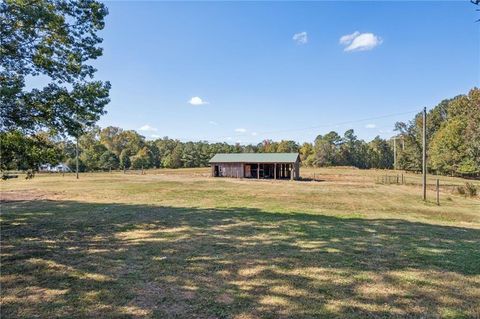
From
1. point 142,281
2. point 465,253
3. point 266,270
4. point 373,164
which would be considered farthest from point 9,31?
point 373,164

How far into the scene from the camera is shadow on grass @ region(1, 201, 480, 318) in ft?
13.4

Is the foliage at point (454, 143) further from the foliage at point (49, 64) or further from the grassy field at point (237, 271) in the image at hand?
the foliage at point (49, 64)

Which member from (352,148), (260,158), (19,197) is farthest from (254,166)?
(352,148)

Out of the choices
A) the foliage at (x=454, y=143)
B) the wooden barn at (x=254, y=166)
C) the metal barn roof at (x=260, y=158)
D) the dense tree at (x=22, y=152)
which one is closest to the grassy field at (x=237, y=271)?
the dense tree at (x=22, y=152)

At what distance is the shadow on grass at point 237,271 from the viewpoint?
4.07 m

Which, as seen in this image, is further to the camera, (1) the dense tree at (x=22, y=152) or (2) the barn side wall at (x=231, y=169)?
(2) the barn side wall at (x=231, y=169)

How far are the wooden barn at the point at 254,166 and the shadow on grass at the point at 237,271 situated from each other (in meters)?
33.3

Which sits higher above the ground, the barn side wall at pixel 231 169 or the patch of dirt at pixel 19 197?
the barn side wall at pixel 231 169

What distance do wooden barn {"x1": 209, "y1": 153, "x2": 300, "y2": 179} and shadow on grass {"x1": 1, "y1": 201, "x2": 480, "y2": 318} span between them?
3335cm

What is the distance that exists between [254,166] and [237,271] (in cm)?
4057

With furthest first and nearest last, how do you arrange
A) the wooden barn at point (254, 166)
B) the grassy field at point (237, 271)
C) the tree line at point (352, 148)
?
the tree line at point (352, 148), the wooden barn at point (254, 166), the grassy field at point (237, 271)

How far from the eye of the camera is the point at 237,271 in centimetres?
551

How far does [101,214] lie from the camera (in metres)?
12.5

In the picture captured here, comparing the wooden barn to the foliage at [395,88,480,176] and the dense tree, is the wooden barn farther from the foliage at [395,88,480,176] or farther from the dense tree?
the dense tree
